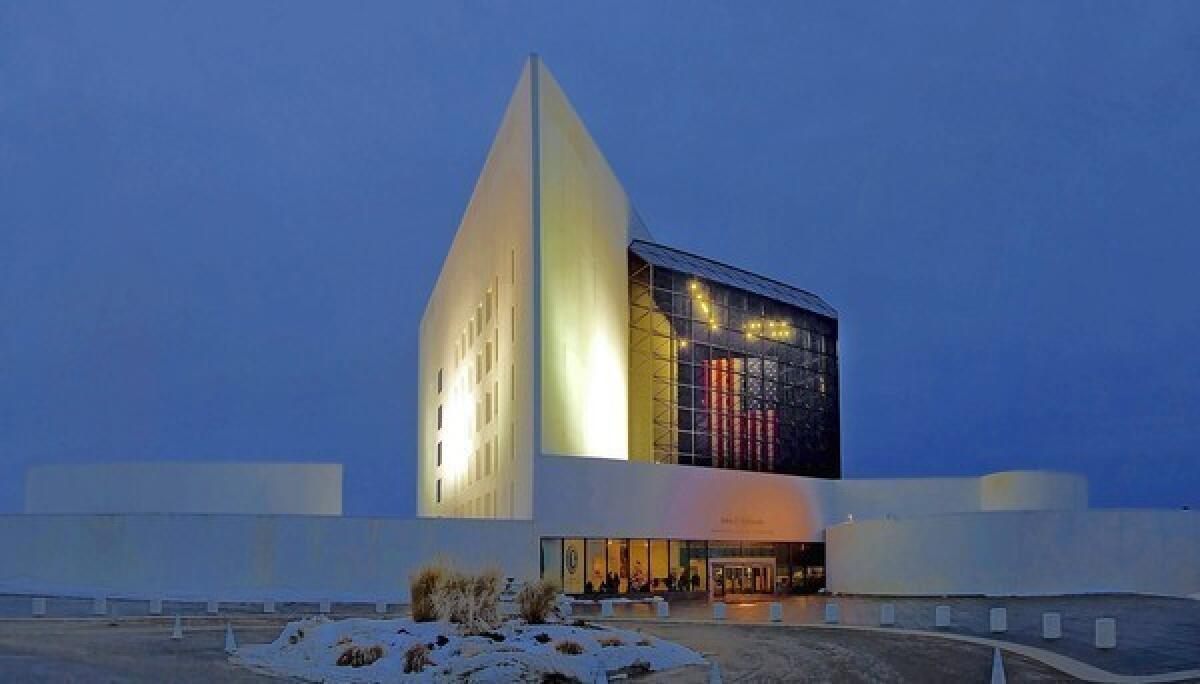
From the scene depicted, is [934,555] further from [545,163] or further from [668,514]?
[545,163]

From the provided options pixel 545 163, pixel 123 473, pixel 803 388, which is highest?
pixel 545 163

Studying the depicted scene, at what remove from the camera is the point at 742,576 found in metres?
58.0

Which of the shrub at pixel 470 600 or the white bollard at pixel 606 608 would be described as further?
the white bollard at pixel 606 608

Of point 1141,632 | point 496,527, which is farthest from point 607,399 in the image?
point 1141,632

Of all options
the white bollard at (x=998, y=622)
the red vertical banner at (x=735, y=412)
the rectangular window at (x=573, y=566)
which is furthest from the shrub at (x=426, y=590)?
the red vertical banner at (x=735, y=412)

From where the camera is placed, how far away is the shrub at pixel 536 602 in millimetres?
26156

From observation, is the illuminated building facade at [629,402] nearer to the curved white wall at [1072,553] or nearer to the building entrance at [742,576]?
the building entrance at [742,576]

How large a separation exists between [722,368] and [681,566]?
13.4 meters

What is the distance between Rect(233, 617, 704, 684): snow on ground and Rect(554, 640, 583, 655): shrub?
0.26 ft

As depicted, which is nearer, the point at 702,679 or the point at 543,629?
the point at 702,679

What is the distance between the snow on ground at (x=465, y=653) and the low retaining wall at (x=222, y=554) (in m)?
18.5

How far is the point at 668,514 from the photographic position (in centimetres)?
5319

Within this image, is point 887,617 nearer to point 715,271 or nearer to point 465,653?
point 465,653

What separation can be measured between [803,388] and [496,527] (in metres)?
29.4
